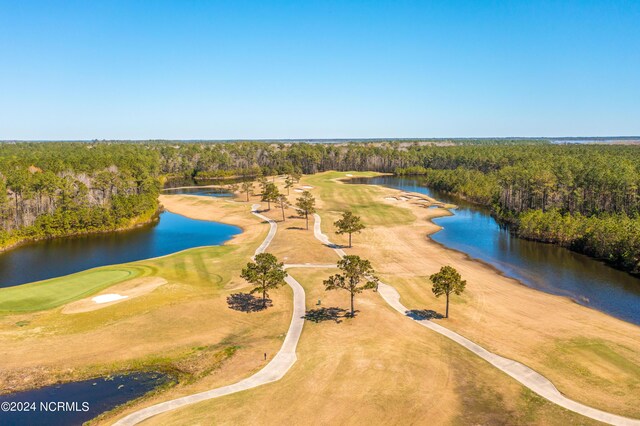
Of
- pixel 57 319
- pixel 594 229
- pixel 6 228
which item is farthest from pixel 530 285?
pixel 6 228

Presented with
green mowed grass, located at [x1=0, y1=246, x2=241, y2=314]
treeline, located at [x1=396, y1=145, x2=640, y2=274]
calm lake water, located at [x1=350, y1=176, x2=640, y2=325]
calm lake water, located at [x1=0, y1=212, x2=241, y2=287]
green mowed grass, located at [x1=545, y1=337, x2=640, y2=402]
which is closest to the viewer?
green mowed grass, located at [x1=545, y1=337, x2=640, y2=402]

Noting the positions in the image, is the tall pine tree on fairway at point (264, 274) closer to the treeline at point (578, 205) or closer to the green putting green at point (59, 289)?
the green putting green at point (59, 289)

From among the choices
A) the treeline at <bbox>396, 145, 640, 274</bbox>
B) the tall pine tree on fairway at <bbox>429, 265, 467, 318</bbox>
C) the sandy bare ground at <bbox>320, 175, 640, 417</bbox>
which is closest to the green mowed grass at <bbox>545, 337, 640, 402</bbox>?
the sandy bare ground at <bbox>320, 175, 640, 417</bbox>

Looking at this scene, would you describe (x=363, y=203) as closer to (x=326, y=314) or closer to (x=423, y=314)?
(x=423, y=314)

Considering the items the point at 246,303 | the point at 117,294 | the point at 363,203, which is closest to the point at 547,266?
the point at 246,303

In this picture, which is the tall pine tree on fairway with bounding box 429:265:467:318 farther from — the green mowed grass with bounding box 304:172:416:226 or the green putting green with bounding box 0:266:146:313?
the green mowed grass with bounding box 304:172:416:226

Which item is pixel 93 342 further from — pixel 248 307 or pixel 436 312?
pixel 436 312
